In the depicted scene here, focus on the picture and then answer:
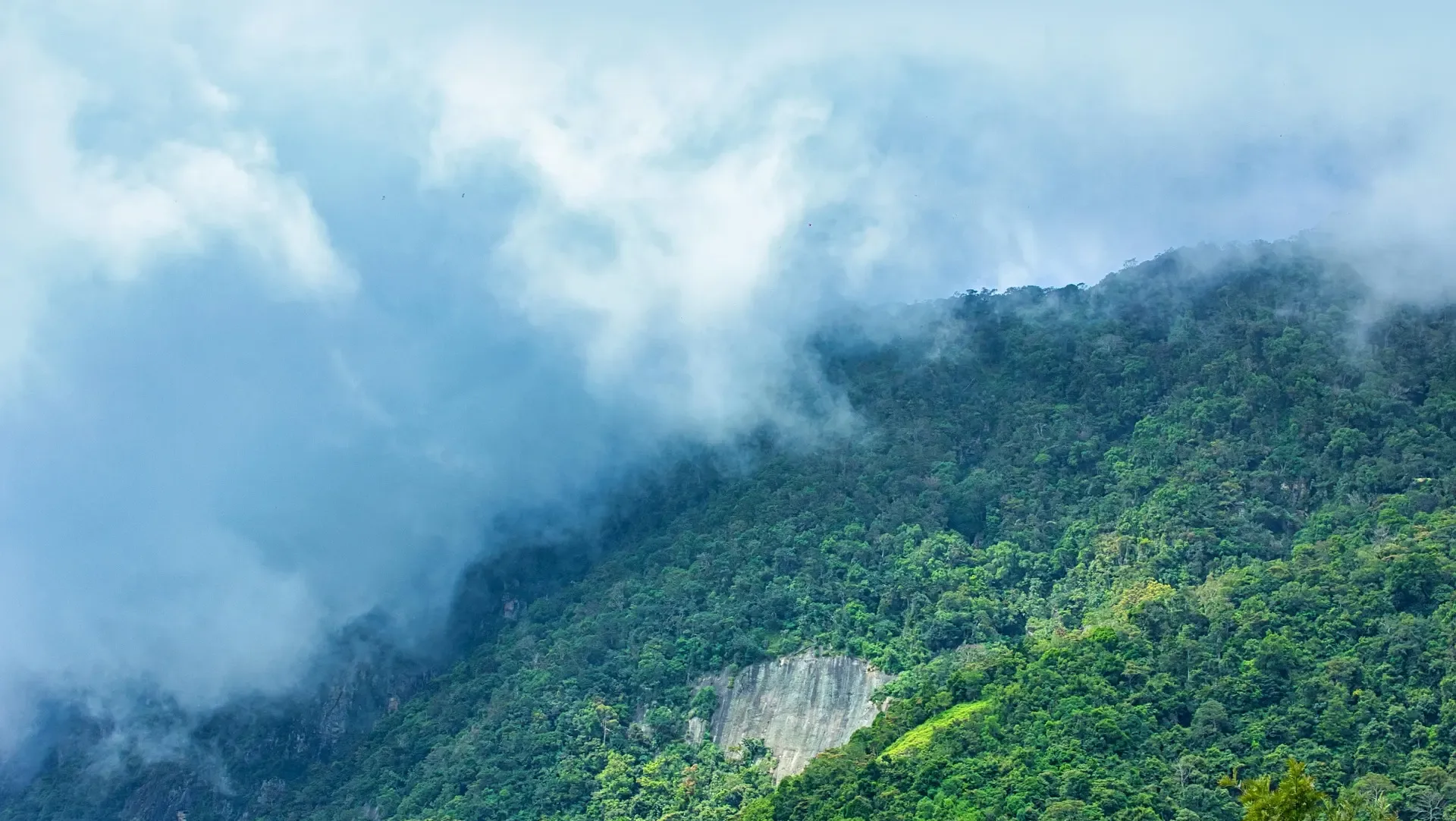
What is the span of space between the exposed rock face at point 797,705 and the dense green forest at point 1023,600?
1003 millimetres

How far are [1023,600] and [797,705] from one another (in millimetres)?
13339

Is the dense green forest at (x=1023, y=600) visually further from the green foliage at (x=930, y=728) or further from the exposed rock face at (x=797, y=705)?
the exposed rock face at (x=797, y=705)

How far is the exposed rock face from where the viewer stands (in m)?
100

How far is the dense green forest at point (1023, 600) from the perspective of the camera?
285ft

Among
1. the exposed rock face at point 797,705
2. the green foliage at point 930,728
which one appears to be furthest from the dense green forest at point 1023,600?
the exposed rock face at point 797,705

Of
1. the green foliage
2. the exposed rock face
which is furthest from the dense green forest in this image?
the exposed rock face

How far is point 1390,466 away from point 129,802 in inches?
2763

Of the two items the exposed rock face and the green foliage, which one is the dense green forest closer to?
the green foliage

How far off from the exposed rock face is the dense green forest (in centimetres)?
100

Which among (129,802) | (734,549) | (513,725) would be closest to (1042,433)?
(734,549)

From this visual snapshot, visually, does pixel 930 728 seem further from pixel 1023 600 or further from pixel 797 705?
pixel 1023 600

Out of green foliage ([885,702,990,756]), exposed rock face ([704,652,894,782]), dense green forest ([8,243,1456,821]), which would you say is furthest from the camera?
exposed rock face ([704,652,894,782])

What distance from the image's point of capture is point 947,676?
328 ft

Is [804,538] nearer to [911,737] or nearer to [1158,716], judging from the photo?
[911,737]
